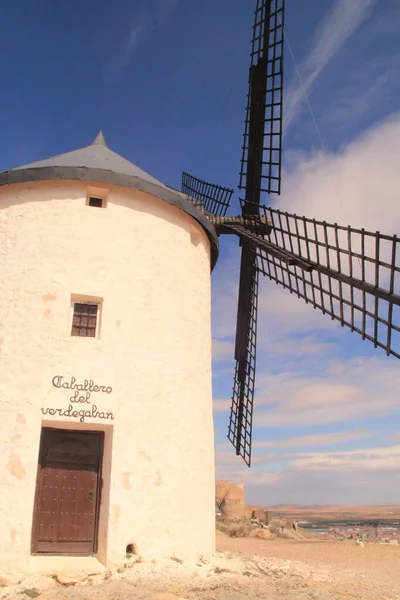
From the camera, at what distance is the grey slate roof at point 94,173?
8797 mm

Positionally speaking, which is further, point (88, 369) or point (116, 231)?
point (116, 231)

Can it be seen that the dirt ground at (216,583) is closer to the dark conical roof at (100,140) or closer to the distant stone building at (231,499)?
the dark conical roof at (100,140)

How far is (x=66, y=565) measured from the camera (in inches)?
282

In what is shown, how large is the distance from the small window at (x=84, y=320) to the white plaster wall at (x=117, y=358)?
191 mm

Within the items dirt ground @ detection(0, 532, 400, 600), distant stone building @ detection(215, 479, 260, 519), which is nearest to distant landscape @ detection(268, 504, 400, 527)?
distant stone building @ detection(215, 479, 260, 519)

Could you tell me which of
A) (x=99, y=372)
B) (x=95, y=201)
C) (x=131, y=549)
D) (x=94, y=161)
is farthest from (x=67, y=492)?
(x=94, y=161)

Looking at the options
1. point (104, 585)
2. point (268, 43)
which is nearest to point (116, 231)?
point (104, 585)

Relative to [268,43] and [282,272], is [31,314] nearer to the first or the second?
[282,272]

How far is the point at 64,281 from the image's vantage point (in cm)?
827

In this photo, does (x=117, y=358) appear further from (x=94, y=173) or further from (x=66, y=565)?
(x=94, y=173)

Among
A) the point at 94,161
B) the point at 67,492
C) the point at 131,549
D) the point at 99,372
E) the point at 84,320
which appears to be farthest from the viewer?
the point at 94,161

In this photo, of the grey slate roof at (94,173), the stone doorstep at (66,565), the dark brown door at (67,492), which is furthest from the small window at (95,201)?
the stone doorstep at (66,565)

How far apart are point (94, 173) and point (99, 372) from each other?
3.27 m

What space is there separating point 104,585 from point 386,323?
507cm
